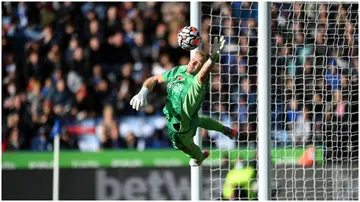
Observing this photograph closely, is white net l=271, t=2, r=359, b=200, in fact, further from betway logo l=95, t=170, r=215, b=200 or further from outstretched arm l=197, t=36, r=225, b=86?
betway logo l=95, t=170, r=215, b=200

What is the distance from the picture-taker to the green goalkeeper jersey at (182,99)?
20.0 ft

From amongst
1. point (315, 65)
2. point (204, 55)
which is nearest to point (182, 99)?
point (204, 55)

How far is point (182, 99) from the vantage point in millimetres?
6133

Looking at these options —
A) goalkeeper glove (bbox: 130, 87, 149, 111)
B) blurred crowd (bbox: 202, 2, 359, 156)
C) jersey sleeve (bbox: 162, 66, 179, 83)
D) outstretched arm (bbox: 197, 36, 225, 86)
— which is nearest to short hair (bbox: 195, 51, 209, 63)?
outstretched arm (bbox: 197, 36, 225, 86)

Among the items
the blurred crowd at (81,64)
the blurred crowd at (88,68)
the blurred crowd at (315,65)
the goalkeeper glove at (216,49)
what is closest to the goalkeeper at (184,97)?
the goalkeeper glove at (216,49)

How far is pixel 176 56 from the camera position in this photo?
12.1 meters

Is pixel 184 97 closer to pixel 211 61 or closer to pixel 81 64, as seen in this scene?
pixel 211 61

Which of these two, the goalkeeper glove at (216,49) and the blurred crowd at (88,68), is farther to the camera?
the blurred crowd at (88,68)

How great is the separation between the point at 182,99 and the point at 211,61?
465 mm

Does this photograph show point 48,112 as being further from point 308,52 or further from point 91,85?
point 308,52

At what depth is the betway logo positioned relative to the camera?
1204 cm

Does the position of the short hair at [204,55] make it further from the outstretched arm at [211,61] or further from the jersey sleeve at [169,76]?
the jersey sleeve at [169,76]

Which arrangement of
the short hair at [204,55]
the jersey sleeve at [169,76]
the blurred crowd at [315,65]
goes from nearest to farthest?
1. the short hair at [204,55]
2. the jersey sleeve at [169,76]
3. the blurred crowd at [315,65]

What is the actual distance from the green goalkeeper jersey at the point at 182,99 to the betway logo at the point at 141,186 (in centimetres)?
584
